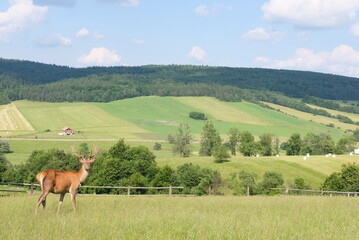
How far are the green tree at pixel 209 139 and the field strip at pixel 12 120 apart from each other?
63.0 metres

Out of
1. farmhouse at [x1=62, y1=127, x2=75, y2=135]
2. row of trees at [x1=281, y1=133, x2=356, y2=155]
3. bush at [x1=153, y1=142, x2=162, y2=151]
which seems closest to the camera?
bush at [x1=153, y1=142, x2=162, y2=151]

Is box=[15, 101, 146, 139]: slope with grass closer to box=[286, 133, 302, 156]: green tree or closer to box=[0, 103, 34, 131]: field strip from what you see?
box=[0, 103, 34, 131]: field strip

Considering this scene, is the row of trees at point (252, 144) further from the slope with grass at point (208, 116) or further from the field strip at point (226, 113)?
the field strip at point (226, 113)

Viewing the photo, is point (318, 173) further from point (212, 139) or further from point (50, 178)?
point (50, 178)

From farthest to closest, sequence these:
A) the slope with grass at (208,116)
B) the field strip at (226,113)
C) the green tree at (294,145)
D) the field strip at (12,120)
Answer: the field strip at (226,113)
the slope with grass at (208,116)
the field strip at (12,120)
the green tree at (294,145)

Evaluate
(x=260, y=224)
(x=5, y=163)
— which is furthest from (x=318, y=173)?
(x=260, y=224)

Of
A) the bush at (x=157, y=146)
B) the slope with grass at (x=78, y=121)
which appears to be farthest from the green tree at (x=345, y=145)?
the slope with grass at (x=78, y=121)

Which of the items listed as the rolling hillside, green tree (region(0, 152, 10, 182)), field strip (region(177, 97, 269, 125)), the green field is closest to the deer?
the green field

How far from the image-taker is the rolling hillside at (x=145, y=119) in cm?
14075

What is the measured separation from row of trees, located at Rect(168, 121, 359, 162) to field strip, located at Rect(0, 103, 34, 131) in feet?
174

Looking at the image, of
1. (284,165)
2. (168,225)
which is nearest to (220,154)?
(284,165)

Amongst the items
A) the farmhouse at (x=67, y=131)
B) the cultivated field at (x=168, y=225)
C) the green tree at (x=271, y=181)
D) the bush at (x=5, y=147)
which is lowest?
the bush at (x=5, y=147)

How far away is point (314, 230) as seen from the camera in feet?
38.7

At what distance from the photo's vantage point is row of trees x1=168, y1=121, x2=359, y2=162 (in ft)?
355
